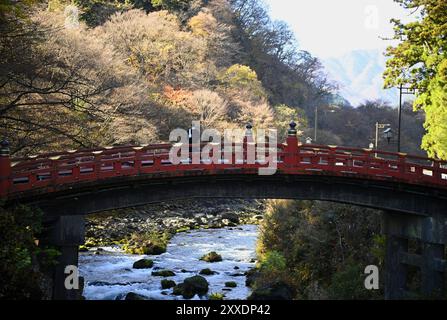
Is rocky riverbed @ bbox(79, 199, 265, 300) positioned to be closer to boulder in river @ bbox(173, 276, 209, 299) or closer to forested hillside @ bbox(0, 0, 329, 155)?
boulder in river @ bbox(173, 276, 209, 299)

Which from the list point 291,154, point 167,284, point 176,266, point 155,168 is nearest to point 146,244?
point 176,266

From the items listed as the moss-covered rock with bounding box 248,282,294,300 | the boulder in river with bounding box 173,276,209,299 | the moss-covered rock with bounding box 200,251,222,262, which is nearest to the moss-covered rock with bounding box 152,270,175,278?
the boulder in river with bounding box 173,276,209,299

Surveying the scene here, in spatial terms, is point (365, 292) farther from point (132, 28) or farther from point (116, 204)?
point (132, 28)

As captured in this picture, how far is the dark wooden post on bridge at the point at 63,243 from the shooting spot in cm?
2236

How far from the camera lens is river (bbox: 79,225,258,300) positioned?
31.4 meters

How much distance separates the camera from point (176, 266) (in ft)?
120

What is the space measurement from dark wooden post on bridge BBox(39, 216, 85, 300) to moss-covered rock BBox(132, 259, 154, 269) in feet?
42.7

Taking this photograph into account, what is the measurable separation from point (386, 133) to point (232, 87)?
100 ft

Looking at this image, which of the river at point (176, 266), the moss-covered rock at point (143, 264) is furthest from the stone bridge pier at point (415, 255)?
the moss-covered rock at point (143, 264)

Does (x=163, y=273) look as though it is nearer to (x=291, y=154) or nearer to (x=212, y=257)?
(x=212, y=257)

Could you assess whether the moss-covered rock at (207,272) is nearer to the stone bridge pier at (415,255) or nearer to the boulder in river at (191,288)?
the boulder in river at (191,288)

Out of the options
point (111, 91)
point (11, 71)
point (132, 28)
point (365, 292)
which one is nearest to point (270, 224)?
point (365, 292)

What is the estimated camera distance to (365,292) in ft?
90.8

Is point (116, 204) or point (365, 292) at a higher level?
point (116, 204)
